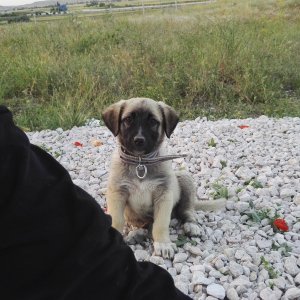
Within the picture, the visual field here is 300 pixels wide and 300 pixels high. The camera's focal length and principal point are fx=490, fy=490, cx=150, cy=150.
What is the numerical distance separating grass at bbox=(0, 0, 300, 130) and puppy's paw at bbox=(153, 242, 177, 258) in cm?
322

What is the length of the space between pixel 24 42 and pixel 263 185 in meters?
7.18

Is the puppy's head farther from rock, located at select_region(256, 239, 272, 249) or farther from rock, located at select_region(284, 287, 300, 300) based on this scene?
rock, located at select_region(284, 287, 300, 300)

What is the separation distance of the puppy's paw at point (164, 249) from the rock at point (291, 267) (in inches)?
24.9

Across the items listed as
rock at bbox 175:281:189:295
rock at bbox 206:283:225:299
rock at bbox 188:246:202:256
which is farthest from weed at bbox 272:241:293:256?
rock at bbox 175:281:189:295

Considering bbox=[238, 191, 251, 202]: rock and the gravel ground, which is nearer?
the gravel ground

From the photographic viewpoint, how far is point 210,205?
3426 mm

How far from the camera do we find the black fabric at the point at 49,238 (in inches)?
29.7

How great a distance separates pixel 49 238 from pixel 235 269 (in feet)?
6.62

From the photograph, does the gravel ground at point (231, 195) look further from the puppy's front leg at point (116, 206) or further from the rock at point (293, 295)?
the puppy's front leg at point (116, 206)

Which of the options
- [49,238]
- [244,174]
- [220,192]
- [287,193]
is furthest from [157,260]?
[49,238]

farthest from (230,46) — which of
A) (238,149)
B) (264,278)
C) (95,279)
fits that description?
(95,279)

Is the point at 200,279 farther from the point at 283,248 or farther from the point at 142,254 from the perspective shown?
the point at 283,248

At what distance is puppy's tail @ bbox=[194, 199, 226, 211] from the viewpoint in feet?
11.2

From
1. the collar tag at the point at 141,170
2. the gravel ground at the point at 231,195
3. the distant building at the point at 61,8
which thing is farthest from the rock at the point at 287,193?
the distant building at the point at 61,8
